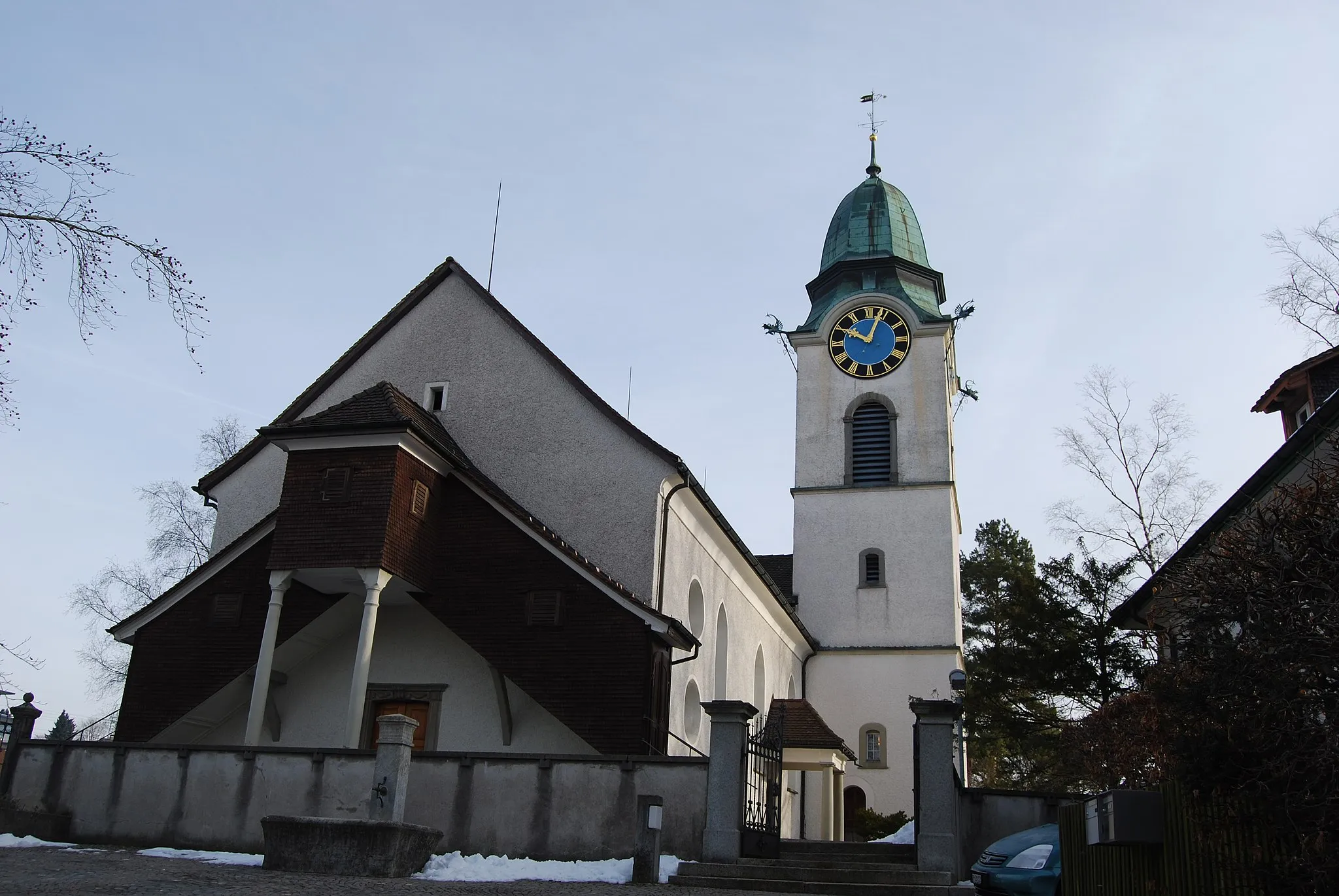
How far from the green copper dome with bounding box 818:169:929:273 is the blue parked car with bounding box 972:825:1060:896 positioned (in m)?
25.2

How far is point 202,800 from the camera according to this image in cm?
1573

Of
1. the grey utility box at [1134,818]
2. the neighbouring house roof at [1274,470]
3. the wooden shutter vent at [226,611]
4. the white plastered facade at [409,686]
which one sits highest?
the neighbouring house roof at [1274,470]

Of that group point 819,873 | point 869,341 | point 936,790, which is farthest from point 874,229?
point 819,873

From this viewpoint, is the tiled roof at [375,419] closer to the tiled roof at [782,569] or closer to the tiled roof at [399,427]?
the tiled roof at [399,427]

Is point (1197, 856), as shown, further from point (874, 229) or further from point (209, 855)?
point (874, 229)

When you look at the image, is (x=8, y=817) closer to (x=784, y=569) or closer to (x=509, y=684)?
(x=509, y=684)

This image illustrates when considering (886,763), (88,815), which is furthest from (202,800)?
(886,763)

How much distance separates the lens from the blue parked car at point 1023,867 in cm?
1253

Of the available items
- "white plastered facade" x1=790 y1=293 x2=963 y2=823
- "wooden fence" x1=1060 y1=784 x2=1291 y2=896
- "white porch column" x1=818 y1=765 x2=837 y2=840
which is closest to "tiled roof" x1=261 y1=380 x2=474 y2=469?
"wooden fence" x1=1060 y1=784 x2=1291 y2=896

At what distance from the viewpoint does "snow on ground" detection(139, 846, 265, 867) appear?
1347 cm

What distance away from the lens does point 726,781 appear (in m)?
14.0

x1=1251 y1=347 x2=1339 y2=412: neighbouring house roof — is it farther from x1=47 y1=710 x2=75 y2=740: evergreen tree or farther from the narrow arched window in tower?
x1=47 y1=710 x2=75 y2=740: evergreen tree

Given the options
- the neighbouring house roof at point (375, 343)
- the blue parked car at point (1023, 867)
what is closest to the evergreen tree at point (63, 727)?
the neighbouring house roof at point (375, 343)

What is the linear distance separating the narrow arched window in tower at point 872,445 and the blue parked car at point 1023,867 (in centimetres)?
2065
